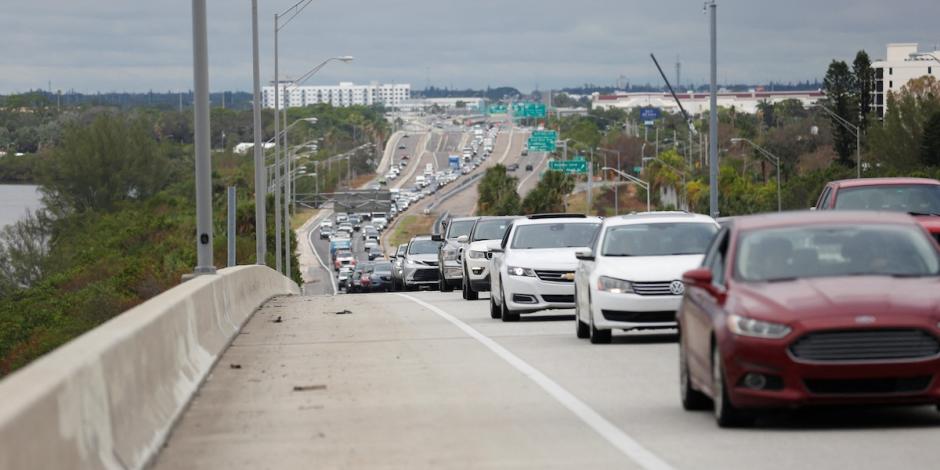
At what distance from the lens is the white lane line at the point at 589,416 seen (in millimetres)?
10625

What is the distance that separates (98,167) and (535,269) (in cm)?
12434

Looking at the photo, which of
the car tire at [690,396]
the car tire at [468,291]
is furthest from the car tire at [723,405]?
the car tire at [468,291]

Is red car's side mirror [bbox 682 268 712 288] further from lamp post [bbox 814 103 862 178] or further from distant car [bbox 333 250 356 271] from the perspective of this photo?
distant car [bbox 333 250 356 271]

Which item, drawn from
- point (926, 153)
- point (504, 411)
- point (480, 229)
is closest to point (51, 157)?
point (926, 153)

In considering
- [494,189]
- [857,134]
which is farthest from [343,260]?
[494,189]

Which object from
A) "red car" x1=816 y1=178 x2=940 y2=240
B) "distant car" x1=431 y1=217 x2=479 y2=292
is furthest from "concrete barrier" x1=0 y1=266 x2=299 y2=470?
"distant car" x1=431 y1=217 x2=479 y2=292

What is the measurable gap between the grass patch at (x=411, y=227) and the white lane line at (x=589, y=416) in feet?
464

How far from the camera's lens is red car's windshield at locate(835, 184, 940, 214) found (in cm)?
2627

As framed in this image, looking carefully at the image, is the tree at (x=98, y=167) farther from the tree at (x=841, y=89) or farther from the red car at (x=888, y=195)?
the red car at (x=888, y=195)

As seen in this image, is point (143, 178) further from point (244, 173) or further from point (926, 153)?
point (926, 153)

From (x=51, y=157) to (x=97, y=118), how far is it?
5265 mm

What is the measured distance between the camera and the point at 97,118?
147 metres

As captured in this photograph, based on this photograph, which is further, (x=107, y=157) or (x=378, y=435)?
(x=107, y=157)

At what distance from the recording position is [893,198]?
26406 millimetres
